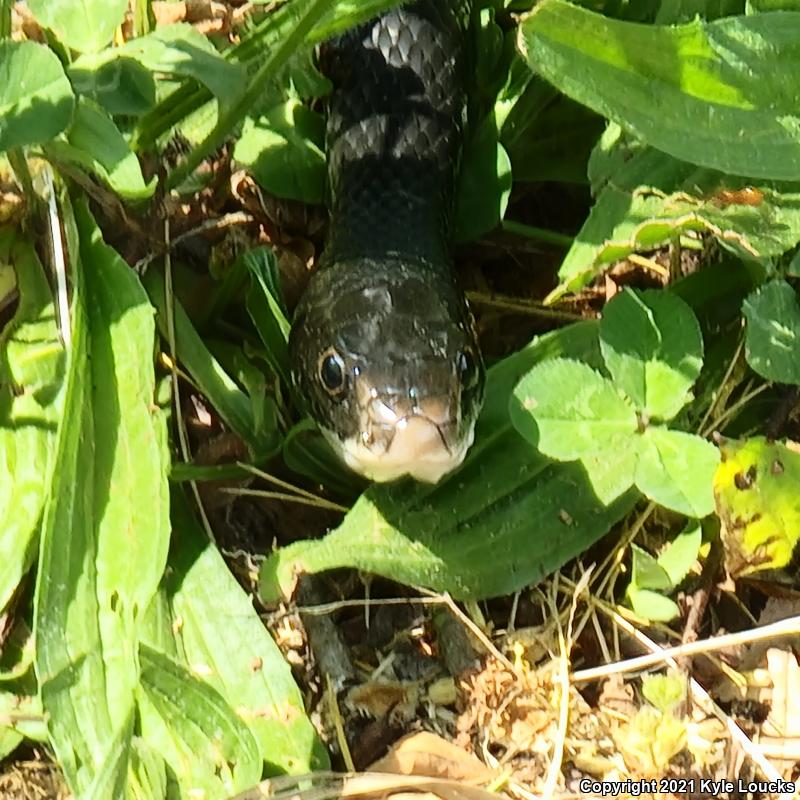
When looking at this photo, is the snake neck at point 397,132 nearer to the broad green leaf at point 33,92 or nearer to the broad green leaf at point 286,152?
the broad green leaf at point 286,152

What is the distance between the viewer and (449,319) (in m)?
1.82

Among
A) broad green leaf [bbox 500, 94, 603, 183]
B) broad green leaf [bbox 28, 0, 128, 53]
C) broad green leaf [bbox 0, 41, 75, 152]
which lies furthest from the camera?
broad green leaf [bbox 500, 94, 603, 183]

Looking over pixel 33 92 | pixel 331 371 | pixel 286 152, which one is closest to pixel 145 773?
pixel 331 371

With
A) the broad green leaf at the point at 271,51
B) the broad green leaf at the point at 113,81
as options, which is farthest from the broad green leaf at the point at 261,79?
the broad green leaf at the point at 113,81

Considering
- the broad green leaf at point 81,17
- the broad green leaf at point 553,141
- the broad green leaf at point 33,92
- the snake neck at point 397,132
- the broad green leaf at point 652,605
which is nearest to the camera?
the broad green leaf at point 33,92

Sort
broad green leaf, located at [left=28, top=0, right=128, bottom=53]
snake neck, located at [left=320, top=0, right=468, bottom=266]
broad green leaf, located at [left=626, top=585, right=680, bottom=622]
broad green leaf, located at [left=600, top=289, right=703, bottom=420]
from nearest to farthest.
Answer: broad green leaf, located at [left=28, top=0, right=128, bottom=53], broad green leaf, located at [left=600, top=289, right=703, bottom=420], broad green leaf, located at [left=626, top=585, right=680, bottom=622], snake neck, located at [left=320, top=0, right=468, bottom=266]

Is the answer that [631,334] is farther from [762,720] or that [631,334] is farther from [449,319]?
[762,720]

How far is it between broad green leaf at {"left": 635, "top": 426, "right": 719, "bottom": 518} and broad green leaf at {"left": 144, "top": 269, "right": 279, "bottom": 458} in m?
0.61

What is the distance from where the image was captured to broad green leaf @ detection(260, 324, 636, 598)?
1795 millimetres

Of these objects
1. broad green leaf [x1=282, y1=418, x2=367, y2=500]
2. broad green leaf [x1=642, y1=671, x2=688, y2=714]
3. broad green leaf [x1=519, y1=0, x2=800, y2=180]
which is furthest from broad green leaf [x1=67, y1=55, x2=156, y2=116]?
broad green leaf [x1=642, y1=671, x2=688, y2=714]

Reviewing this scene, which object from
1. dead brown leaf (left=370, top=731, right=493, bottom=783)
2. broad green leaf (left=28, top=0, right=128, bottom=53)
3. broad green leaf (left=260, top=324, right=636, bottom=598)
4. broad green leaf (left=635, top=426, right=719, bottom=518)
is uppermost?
broad green leaf (left=28, top=0, right=128, bottom=53)

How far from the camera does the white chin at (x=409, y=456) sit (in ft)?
5.36

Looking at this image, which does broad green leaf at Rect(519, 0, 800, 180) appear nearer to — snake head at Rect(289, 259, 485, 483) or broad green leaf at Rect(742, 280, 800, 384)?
broad green leaf at Rect(742, 280, 800, 384)

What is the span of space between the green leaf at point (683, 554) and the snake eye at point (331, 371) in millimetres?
615
